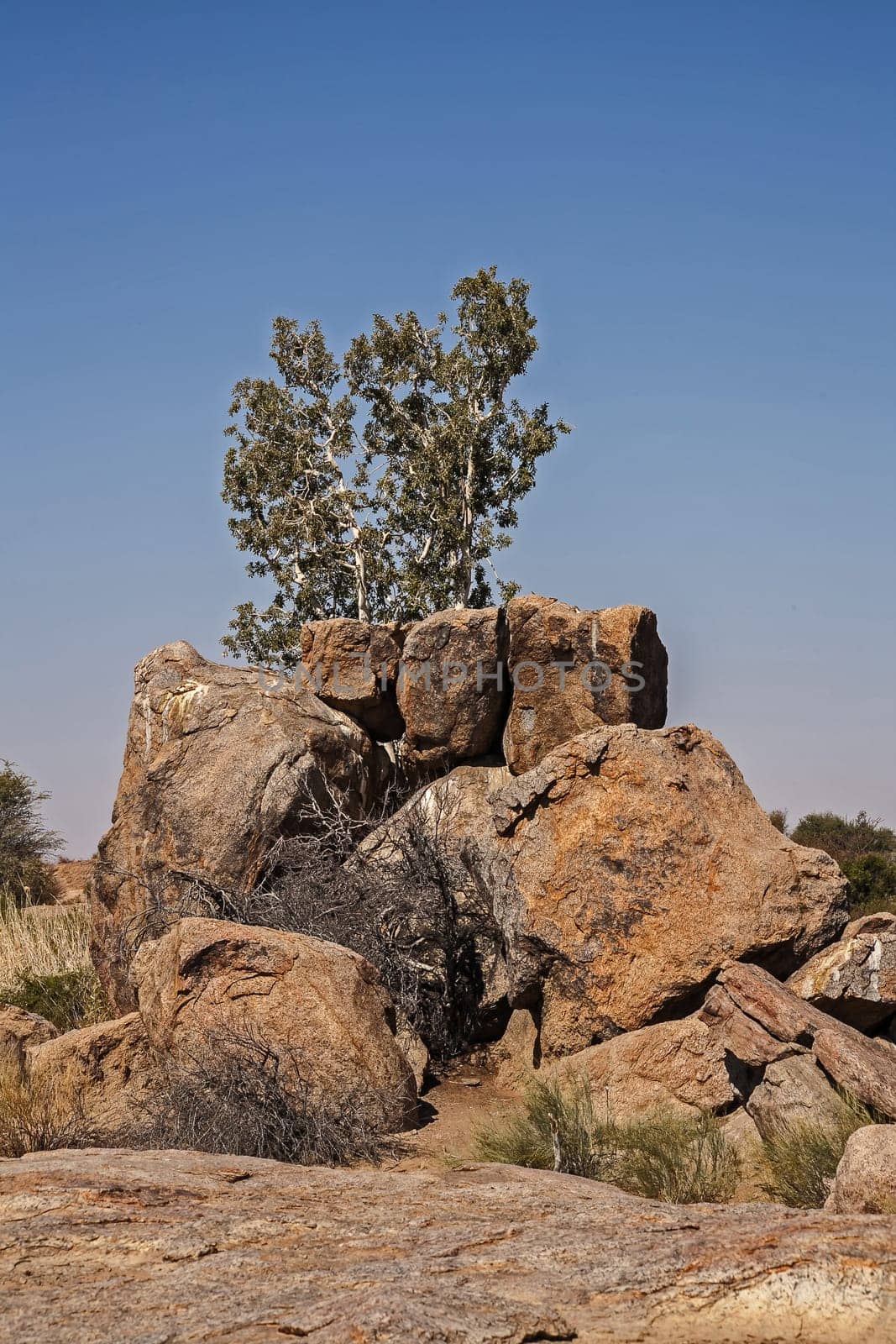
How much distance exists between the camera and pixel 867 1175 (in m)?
5.55

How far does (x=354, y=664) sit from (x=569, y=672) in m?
2.28

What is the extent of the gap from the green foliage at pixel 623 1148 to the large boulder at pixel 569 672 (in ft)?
13.3

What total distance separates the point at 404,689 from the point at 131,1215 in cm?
798

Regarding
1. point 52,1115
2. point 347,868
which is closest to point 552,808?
point 347,868

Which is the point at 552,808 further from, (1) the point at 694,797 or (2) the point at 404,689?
(2) the point at 404,689

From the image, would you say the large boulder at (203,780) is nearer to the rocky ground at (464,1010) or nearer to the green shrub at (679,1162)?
the rocky ground at (464,1010)

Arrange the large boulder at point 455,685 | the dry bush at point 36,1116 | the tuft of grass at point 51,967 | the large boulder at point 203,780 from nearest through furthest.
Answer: the dry bush at point 36,1116 → the large boulder at point 203,780 → the large boulder at point 455,685 → the tuft of grass at point 51,967

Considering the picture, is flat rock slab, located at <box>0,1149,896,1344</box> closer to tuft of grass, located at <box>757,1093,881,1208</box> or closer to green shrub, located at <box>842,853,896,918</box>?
tuft of grass, located at <box>757,1093,881,1208</box>

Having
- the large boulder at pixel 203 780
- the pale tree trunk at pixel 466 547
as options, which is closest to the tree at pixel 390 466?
the pale tree trunk at pixel 466 547

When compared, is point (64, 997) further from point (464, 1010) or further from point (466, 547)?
point (466, 547)

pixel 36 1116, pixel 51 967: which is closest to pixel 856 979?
pixel 36 1116

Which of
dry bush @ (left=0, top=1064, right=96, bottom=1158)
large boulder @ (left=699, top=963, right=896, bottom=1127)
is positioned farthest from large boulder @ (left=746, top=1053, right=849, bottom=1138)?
dry bush @ (left=0, top=1064, right=96, bottom=1158)

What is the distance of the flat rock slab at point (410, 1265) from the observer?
3354 mm

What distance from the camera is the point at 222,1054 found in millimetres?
7211
